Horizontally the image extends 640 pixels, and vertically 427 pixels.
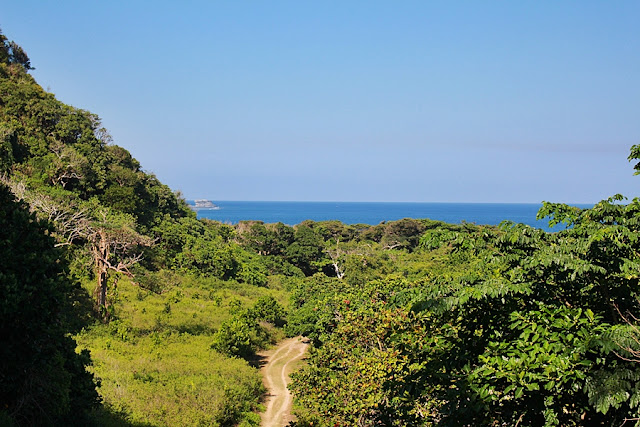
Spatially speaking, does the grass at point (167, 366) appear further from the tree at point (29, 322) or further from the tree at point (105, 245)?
the tree at point (29, 322)

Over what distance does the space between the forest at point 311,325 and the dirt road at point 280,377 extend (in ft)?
2.28

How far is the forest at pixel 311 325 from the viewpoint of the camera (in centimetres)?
605

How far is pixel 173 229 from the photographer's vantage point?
4300 cm

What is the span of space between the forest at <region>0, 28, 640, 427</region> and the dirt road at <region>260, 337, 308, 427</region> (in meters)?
0.70

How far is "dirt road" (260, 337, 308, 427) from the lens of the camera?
19531 mm

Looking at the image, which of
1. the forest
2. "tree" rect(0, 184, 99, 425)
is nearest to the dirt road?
the forest

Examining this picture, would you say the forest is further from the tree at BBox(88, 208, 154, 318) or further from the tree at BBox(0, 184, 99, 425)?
the tree at BBox(88, 208, 154, 318)

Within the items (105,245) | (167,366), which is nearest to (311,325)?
(167,366)

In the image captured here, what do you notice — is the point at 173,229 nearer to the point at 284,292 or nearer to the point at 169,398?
the point at 284,292

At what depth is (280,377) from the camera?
81.1 feet

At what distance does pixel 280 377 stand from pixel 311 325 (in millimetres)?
4131

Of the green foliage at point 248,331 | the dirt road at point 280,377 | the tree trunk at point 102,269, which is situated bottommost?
the dirt road at point 280,377

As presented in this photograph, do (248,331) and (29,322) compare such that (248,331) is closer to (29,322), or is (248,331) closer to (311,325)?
(311,325)

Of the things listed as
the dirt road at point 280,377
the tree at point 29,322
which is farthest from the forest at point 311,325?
the dirt road at point 280,377
